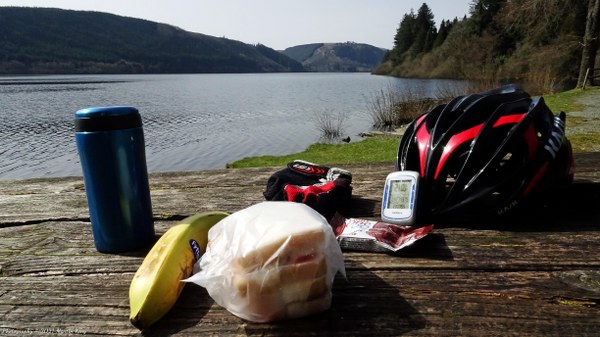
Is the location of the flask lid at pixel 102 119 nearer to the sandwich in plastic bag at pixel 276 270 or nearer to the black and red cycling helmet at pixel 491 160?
the sandwich in plastic bag at pixel 276 270

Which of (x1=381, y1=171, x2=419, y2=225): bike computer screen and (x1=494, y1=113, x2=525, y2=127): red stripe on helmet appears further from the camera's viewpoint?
(x1=494, y1=113, x2=525, y2=127): red stripe on helmet

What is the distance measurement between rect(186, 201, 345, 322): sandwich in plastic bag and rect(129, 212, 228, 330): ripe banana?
0.16 meters

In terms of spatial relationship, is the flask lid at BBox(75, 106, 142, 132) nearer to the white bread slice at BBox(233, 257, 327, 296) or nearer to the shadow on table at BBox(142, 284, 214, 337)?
the shadow on table at BBox(142, 284, 214, 337)

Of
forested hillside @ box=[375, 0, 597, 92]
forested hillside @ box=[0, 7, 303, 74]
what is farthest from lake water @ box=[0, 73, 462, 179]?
forested hillside @ box=[0, 7, 303, 74]

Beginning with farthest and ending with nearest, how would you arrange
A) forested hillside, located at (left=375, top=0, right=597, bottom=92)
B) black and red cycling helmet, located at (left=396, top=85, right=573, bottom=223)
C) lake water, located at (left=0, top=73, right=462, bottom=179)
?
forested hillside, located at (left=375, top=0, right=597, bottom=92) → lake water, located at (left=0, top=73, right=462, bottom=179) → black and red cycling helmet, located at (left=396, top=85, right=573, bottom=223)

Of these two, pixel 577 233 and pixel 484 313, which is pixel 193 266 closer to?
pixel 484 313

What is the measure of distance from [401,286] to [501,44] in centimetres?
7467

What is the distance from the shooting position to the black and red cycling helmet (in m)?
2.43

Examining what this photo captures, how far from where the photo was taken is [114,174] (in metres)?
2.10

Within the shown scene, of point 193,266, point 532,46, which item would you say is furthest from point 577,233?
point 532,46

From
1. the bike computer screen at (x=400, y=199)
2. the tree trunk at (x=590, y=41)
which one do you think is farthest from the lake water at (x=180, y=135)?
the bike computer screen at (x=400, y=199)

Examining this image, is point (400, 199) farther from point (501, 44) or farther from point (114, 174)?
point (501, 44)

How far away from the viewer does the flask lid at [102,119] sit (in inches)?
79.4

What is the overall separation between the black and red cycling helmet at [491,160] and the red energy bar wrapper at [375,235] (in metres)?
0.24
